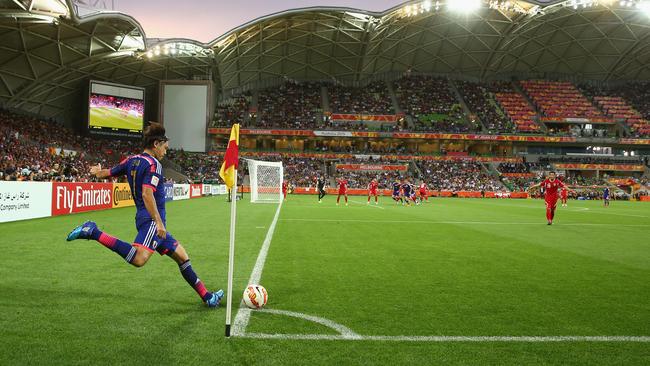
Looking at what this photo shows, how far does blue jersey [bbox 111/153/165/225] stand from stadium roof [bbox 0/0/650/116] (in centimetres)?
3137

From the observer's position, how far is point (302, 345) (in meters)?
3.95

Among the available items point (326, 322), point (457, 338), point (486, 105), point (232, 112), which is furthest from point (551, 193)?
point (486, 105)

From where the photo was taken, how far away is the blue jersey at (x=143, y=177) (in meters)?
4.85

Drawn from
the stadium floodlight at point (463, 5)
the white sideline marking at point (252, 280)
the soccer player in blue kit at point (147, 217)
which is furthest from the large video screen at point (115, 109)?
the soccer player in blue kit at point (147, 217)

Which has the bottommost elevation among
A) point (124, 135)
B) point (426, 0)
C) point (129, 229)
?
point (129, 229)

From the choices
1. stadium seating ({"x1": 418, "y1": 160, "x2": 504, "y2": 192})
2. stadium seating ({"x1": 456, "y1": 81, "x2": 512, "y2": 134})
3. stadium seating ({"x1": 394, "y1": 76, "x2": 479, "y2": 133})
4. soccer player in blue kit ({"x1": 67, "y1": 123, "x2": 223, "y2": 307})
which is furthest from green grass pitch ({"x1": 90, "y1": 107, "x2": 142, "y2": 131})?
stadium seating ({"x1": 456, "y1": 81, "x2": 512, "y2": 134})

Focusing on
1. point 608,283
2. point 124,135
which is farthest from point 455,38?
point 608,283

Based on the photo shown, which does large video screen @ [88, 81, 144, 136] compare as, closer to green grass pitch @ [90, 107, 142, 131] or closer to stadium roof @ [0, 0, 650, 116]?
green grass pitch @ [90, 107, 142, 131]

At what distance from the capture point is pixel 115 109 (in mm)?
47500

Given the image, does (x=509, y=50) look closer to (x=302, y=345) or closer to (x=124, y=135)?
(x=124, y=135)

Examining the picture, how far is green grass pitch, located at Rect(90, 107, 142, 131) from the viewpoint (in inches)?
1796

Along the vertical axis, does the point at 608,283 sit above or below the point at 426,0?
below

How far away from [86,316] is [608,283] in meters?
7.04

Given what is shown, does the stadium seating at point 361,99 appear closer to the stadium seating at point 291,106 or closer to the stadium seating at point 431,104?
the stadium seating at point 431,104
